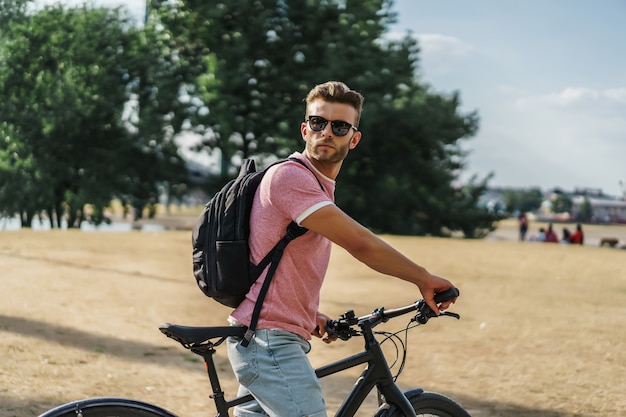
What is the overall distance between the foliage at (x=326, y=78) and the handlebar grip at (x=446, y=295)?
32175 millimetres

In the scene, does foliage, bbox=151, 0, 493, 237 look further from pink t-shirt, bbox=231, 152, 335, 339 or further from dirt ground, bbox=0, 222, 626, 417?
pink t-shirt, bbox=231, 152, 335, 339

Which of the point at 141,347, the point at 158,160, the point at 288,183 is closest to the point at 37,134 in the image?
the point at 158,160

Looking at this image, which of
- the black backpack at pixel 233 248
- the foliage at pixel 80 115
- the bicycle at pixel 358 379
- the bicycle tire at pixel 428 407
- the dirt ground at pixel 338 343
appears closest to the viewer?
the bicycle at pixel 358 379

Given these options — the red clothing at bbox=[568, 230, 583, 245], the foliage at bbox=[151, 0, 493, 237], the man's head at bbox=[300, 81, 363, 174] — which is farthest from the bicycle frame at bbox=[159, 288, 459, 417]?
the red clothing at bbox=[568, 230, 583, 245]

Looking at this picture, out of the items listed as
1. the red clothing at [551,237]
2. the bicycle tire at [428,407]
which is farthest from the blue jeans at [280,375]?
the red clothing at [551,237]

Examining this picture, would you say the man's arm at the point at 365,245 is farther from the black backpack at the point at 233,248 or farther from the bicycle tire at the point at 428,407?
the bicycle tire at the point at 428,407

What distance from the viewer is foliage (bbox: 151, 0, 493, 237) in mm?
36500

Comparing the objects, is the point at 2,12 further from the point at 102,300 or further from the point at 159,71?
the point at 102,300

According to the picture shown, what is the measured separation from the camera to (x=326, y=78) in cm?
3509

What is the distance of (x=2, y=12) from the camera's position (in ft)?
136

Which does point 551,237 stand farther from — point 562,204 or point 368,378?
point 562,204

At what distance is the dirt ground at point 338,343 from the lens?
752cm

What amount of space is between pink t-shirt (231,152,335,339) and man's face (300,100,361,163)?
2.4 inches

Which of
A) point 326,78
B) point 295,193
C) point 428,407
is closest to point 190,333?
point 295,193
